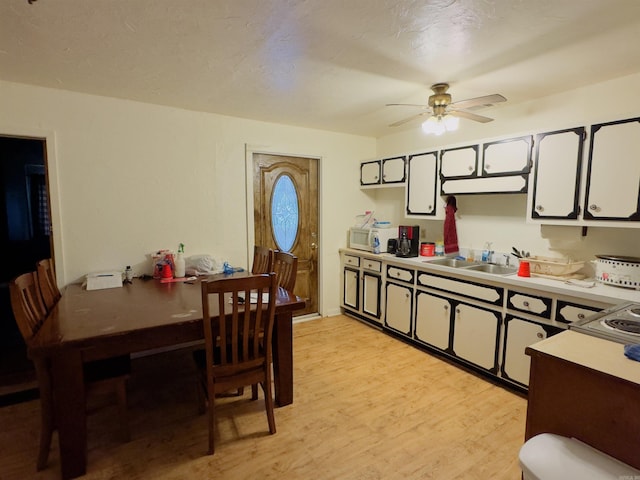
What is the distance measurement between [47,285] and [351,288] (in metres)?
2.91

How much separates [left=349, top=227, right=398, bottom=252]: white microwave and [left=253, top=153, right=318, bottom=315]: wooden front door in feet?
1.54

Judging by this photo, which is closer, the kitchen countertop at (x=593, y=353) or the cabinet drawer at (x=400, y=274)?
the kitchen countertop at (x=593, y=353)

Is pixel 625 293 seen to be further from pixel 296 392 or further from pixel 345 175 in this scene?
pixel 345 175

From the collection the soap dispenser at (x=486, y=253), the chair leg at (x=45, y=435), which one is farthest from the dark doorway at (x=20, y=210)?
the soap dispenser at (x=486, y=253)

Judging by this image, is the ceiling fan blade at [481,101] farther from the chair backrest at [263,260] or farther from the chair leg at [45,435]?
the chair leg at [45,435]

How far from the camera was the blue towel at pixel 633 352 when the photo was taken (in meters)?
1.25

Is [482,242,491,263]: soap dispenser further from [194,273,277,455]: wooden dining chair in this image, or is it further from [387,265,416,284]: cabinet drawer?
[194,273,277,455]: wooden dining chair

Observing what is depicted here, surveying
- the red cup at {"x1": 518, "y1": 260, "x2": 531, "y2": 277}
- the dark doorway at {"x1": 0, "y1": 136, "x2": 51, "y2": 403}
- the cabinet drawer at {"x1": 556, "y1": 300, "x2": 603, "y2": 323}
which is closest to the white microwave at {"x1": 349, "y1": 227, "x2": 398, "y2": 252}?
the red cup at {"x1": 518, "y1": 260, "x2": 531, "y2": 277}

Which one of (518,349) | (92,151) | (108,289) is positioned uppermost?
(92,151)

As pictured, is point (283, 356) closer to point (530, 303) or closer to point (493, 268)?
point (530, 303)

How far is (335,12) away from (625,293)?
2.38m

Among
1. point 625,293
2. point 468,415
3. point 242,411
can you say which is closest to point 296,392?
point 242,411

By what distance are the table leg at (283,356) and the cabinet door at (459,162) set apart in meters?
2.03

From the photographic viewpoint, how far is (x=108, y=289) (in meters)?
2.56
